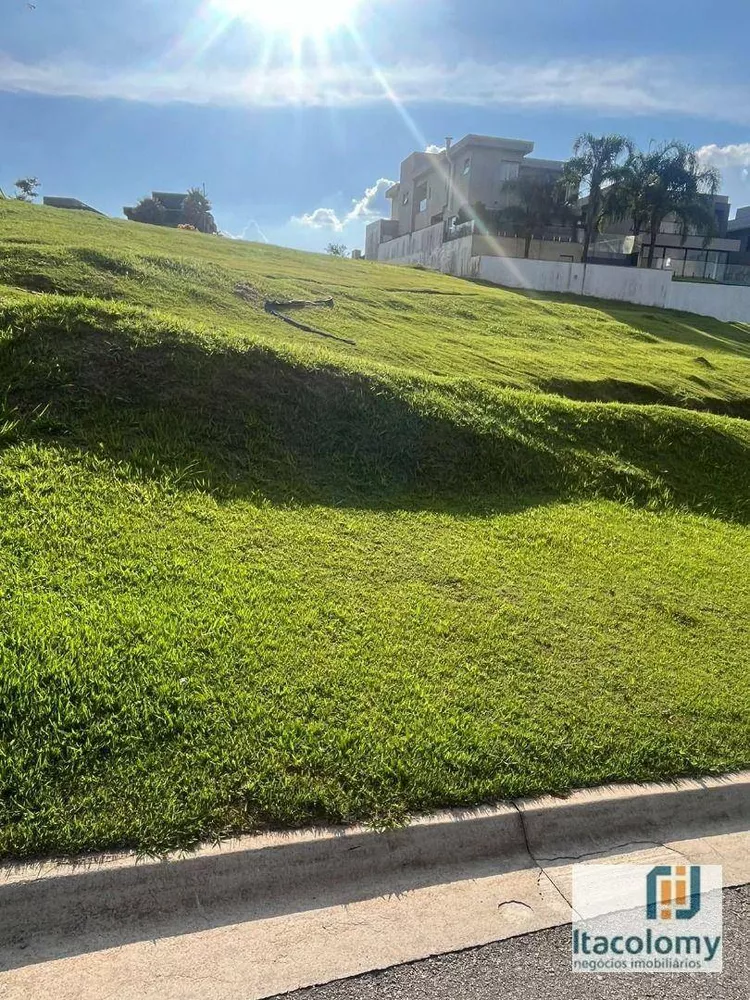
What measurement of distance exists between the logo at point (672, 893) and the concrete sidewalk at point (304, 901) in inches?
2.9

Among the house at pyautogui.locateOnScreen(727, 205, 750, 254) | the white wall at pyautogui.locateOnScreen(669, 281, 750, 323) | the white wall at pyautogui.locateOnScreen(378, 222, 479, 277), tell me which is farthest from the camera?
the house at pyautogui.locateOnScreen(727, 205, 750, 254)

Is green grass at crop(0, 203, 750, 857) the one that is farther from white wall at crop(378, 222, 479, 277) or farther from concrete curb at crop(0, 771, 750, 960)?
white wall at crop(378, 222, 479, 277)

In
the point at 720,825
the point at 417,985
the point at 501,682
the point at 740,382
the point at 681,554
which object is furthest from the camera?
the point at 740,382

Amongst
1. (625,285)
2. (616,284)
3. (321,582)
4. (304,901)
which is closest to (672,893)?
(304,901)

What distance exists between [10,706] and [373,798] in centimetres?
148

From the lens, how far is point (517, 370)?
1038cm

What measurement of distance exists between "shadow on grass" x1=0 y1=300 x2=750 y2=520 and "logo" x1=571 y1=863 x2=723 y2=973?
132 inches

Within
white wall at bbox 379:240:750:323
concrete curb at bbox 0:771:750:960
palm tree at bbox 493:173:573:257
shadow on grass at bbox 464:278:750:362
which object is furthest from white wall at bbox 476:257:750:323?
concrete curb at bbox 0:771:750:960

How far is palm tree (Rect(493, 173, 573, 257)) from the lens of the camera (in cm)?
3303

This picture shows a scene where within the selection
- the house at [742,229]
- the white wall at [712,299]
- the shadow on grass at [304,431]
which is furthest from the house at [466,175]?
the shadow on grass at [304,431]

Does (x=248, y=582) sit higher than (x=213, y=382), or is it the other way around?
(x=213, y=382)

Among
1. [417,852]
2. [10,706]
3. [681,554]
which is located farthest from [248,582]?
[681,554]

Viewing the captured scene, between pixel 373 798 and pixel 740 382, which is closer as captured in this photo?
pixel 373 798

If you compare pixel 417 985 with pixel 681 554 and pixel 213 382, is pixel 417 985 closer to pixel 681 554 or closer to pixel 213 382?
pixel 681 554
